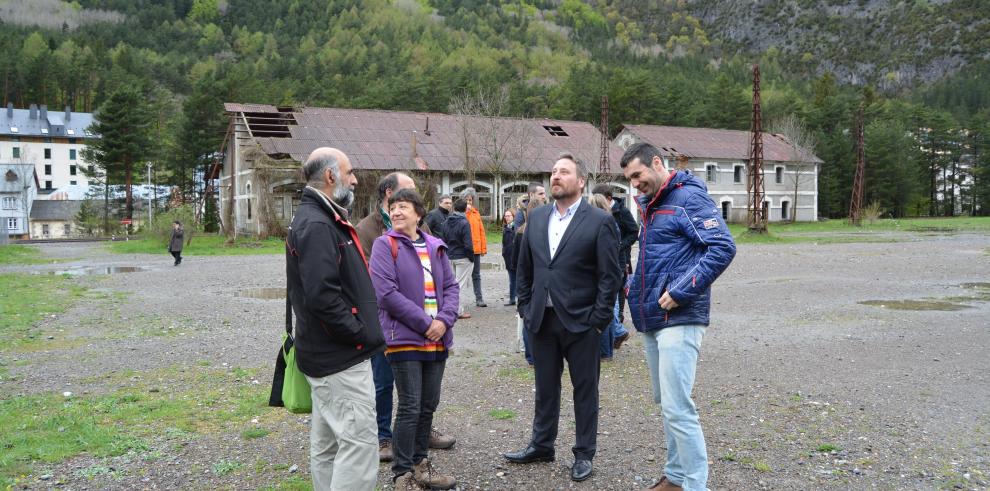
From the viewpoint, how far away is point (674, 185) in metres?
4.12

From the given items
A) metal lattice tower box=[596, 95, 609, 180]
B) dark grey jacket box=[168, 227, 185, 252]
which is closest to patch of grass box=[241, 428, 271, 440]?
dark grey jacket box=[168, 227, 185, 252]

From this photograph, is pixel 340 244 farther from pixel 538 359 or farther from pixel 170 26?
pixel 170 26

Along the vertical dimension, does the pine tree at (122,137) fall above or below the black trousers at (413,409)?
above

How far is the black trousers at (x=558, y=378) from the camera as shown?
4.57m

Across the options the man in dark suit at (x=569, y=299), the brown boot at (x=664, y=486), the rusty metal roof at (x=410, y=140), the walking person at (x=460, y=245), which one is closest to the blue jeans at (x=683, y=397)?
the brown boot at (x=664, y=486)

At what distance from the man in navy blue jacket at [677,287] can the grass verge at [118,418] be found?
2.84 metres

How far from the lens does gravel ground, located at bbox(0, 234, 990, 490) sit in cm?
456

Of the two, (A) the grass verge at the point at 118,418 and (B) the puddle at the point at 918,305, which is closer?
(A) the grass verge at the point at 118,418

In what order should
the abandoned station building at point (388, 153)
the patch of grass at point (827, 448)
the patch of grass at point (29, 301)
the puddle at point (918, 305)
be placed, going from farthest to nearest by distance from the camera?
the abandoned station building at point (388, 153), the puddle at point (918, 305), the patch of grass at point (29, 301), the patch of grass at point (827, 448)

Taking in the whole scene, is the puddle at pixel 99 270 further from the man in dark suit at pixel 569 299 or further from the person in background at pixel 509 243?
the man in dark suit at pixel 569 299

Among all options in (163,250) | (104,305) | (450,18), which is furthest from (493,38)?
(104,305)

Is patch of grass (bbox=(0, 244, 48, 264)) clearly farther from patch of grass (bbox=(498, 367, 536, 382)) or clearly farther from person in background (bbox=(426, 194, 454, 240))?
patch of grass (bbox=(498, 367, 536, 382))

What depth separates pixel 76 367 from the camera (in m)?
7.81

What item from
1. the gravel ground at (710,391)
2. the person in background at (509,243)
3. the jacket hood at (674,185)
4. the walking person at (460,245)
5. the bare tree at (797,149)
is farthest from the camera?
the bare tree at (797,149)
